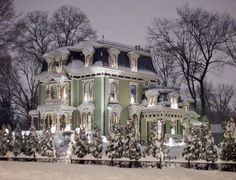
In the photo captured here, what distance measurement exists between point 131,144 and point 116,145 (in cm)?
91

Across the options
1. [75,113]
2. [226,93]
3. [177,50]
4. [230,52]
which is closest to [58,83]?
[75,113]

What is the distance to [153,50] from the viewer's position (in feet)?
199

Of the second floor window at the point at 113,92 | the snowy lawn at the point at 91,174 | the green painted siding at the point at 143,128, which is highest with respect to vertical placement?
the second floor window at the point at 113,92

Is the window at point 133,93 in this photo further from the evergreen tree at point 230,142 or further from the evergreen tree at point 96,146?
the evergreen tree at point 230,142

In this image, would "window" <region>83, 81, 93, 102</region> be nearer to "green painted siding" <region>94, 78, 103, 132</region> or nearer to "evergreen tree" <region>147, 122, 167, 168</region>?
"green painted siding" <region>94, 78, 103, 132</region>

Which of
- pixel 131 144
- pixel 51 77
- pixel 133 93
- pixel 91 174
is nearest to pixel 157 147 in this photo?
pixel 131 144

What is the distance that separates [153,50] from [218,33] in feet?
39.4

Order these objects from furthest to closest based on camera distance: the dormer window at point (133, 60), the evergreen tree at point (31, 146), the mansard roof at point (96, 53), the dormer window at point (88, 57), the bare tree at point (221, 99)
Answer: the bare tree at point (221, 99), the dormer window at point (133, 60), the dormer window at point (88, 57), the mansard roof at point (96, 53), the evergreen tree at point (31, 146)

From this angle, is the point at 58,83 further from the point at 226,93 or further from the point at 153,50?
the point at 226,93

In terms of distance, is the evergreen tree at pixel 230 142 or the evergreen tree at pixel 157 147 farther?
the evergreen tree at pixel 157 147

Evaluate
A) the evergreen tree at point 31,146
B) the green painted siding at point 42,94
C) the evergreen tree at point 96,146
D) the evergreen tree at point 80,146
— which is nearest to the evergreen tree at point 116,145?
the evergreen tree at point 96,146

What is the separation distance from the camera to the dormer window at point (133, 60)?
47312 mm

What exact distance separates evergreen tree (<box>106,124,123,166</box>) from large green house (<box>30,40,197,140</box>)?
16672 mm

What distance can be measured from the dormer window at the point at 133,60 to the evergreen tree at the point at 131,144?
21.2 meters
